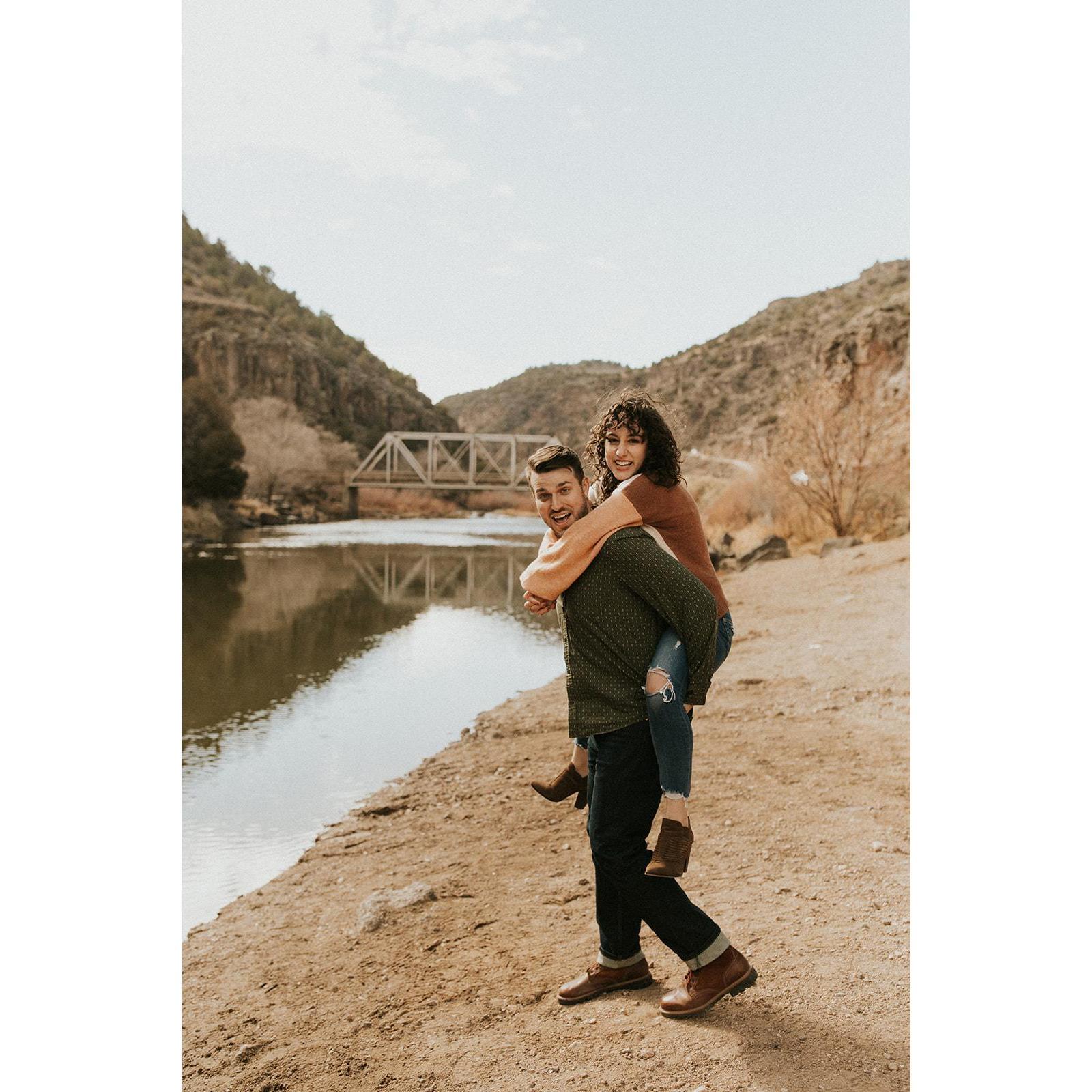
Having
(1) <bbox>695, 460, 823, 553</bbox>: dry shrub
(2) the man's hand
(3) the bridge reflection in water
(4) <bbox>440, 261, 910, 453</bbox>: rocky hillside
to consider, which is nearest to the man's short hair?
(2) the man's hand

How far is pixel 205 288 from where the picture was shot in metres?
69.8

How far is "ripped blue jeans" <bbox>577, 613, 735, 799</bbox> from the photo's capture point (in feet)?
6.93

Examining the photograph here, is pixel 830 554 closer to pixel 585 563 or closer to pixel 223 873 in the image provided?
pixel 223 873

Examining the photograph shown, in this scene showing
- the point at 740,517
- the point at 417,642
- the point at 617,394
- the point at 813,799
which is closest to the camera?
the point at 617,394

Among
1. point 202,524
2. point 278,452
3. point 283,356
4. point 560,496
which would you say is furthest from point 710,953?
point 283,356

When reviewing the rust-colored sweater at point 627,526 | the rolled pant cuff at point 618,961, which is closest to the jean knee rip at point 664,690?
the rust-colored sweater at point 627,526

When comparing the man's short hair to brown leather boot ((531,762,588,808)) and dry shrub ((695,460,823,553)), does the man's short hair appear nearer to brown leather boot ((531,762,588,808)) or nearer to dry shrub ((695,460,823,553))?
brown leather boot ((531,762,588,808))

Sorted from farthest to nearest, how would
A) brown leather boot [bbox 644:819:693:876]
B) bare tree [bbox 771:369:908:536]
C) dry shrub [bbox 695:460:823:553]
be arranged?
dry shrub [bbox 695:460:823:553], bare tree [bbox 771:369:908:536], brown leather boot [bbox 644:819:693:876]

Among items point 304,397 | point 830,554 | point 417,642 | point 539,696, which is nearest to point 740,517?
point 830,554

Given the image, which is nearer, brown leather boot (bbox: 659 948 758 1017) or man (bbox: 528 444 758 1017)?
man (bbox: 528 444 758 1017)

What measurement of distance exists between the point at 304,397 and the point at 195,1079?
208 feet

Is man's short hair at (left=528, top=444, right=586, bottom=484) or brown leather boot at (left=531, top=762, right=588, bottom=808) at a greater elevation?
man's short hair at (left=528, top=444, right=586, bottom=484)

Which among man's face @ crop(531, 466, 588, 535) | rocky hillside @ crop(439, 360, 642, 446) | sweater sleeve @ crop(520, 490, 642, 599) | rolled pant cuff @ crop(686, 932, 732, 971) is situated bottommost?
rolled pant cuff @ crop(686, 932, 732, 971)

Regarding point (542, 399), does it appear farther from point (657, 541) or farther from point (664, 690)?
point (664, 690)
